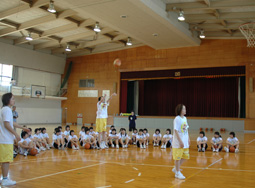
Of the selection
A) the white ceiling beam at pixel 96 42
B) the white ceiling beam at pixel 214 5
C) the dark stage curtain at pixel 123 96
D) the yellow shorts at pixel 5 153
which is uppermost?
the white ceiling beam at pixel 96 42

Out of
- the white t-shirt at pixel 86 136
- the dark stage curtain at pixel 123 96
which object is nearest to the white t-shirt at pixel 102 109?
the white t-shirt at pixel 86 136

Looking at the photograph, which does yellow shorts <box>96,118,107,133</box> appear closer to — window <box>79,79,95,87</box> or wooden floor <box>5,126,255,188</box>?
wooden floor <box>5,126,255,188</box>

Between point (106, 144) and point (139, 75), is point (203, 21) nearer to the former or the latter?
point (139, 75)

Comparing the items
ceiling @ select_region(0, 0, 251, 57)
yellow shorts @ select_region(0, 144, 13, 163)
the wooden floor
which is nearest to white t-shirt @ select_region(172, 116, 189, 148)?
the wooden floor

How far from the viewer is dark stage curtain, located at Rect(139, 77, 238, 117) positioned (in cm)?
2347

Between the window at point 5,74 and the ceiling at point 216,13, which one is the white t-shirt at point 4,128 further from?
the window at point 5,74

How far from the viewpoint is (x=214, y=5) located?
14.4 metres

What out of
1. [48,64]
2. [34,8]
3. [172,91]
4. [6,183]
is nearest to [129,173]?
[6,183]

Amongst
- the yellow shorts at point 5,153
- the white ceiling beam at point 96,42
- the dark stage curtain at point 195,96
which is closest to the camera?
the yellow shorts at point 5,153

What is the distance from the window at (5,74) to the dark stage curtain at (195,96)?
42.8ft

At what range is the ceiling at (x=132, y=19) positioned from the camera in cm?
1423

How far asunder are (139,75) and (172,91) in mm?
4254

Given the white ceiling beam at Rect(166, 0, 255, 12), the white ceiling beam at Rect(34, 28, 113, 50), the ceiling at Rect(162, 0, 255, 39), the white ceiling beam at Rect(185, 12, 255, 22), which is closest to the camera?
the white ceiling beam at Rect(166, 0, 255, 12)

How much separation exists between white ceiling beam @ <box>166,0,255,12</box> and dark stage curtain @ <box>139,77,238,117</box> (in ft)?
33.2
